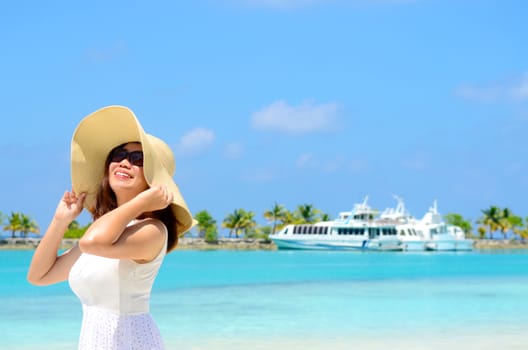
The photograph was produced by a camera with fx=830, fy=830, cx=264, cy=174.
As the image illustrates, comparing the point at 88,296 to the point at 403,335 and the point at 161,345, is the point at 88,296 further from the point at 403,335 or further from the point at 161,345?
the point at 403,335

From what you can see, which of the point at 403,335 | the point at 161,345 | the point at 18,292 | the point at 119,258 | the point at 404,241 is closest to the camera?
the point at 119,258

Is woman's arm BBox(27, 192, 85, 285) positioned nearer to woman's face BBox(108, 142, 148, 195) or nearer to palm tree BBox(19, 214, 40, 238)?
woman's face BBox(108, 142, 148, 195)

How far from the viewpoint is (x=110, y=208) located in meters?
2.41

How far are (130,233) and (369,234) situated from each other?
212 ft

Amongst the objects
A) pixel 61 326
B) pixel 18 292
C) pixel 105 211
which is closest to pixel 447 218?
pixel 18 292

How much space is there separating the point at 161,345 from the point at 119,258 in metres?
0.35

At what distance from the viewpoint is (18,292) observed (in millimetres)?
19828

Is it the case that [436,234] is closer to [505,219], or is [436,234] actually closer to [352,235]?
[352,235]

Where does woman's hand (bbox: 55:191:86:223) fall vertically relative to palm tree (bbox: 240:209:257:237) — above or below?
below

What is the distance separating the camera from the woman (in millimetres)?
2115

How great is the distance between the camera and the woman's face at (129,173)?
2279 mm

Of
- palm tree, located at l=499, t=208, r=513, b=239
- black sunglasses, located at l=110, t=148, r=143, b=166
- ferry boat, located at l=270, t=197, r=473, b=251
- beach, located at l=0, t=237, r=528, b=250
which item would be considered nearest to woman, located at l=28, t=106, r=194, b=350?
black sunglasses, located at l=110, t=148, r=143, b=166

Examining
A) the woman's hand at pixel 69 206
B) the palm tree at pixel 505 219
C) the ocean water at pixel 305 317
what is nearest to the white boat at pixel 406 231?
the palm tree at pixel 505 219

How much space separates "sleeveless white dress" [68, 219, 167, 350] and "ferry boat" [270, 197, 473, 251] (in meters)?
62.3
